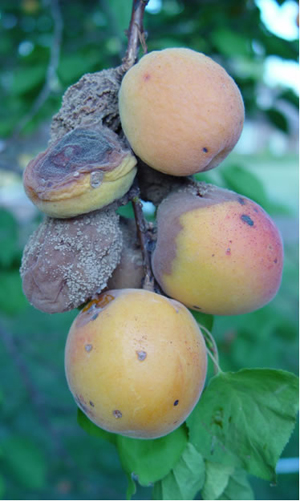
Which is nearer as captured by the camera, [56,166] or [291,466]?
[56,166]

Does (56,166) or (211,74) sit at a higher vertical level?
(211,74)

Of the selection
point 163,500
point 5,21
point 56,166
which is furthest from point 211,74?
point 5,21

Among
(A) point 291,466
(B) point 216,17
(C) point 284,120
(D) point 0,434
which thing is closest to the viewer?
(A) point 291,466

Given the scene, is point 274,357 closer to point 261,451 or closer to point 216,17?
point 261,451

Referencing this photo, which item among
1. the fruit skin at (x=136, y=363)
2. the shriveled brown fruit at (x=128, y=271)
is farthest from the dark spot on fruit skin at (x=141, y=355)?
the shriveled brown fruit at (x=128, y=271)

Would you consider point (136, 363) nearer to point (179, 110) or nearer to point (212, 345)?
point (212, 345)

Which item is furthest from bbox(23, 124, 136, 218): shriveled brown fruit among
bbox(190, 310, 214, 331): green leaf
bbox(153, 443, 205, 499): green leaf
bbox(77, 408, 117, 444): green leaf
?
bbox(153, 443, 205, 499): green leaf
